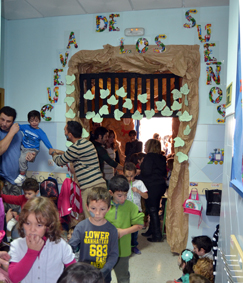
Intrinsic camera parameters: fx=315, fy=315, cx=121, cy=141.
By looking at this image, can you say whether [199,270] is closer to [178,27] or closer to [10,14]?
[178,27]

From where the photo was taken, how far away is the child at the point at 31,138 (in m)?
3.55

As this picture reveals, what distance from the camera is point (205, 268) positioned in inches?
97.3

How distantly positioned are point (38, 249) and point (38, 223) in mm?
138

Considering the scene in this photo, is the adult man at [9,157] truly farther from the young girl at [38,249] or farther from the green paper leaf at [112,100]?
the young girl at [38,249]

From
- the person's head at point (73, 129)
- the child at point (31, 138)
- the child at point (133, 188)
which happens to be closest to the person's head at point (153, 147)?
the child at point (133, 188)

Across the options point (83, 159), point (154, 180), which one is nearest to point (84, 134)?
point (83, 159)

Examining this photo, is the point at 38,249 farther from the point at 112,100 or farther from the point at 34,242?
the point at 112,100

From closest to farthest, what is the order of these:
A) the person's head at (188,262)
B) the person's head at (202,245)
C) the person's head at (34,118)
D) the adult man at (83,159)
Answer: the person's head at (188,262)
the person's head at (202,245)
the adult man at (83,159)
the person's head at (34,118)

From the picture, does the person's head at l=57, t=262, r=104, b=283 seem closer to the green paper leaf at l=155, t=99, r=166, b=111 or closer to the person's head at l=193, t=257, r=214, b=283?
the person's head at l=193, t=257, r=214, b=283

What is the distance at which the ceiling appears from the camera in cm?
346

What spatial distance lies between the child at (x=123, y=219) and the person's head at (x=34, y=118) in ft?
5.04

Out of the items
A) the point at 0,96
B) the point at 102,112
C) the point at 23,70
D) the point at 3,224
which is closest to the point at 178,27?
the point at 102,112

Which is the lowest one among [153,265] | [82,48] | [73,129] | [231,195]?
[153,265]

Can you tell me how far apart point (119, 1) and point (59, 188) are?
2.32 meters
